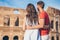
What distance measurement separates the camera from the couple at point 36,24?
213 inches

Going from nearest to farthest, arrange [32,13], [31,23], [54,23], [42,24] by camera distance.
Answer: [42,24]
[31,23]
[32,13]
[54,23]

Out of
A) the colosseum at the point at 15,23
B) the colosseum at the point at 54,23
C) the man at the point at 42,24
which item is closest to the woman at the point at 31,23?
the man at the point at 42,24

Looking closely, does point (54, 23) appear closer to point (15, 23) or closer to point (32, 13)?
point (15, 23)

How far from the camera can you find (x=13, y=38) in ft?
22.8

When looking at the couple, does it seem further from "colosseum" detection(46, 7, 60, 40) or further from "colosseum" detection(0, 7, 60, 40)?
"colosseum" detection(46, 7, 60, 40)

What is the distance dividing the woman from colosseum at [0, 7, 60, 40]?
0.67 meters

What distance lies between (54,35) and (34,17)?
5.93 ft

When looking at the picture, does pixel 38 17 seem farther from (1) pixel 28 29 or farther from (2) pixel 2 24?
(2) pixel 2 24

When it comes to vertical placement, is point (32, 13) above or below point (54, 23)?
above

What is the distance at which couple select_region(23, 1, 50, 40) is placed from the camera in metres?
5.40

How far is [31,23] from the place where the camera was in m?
5.58

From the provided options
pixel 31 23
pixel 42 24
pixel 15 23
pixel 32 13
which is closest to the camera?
pixel 42 24

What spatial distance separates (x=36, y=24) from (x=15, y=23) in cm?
156

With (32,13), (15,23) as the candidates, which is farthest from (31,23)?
(15,23)
